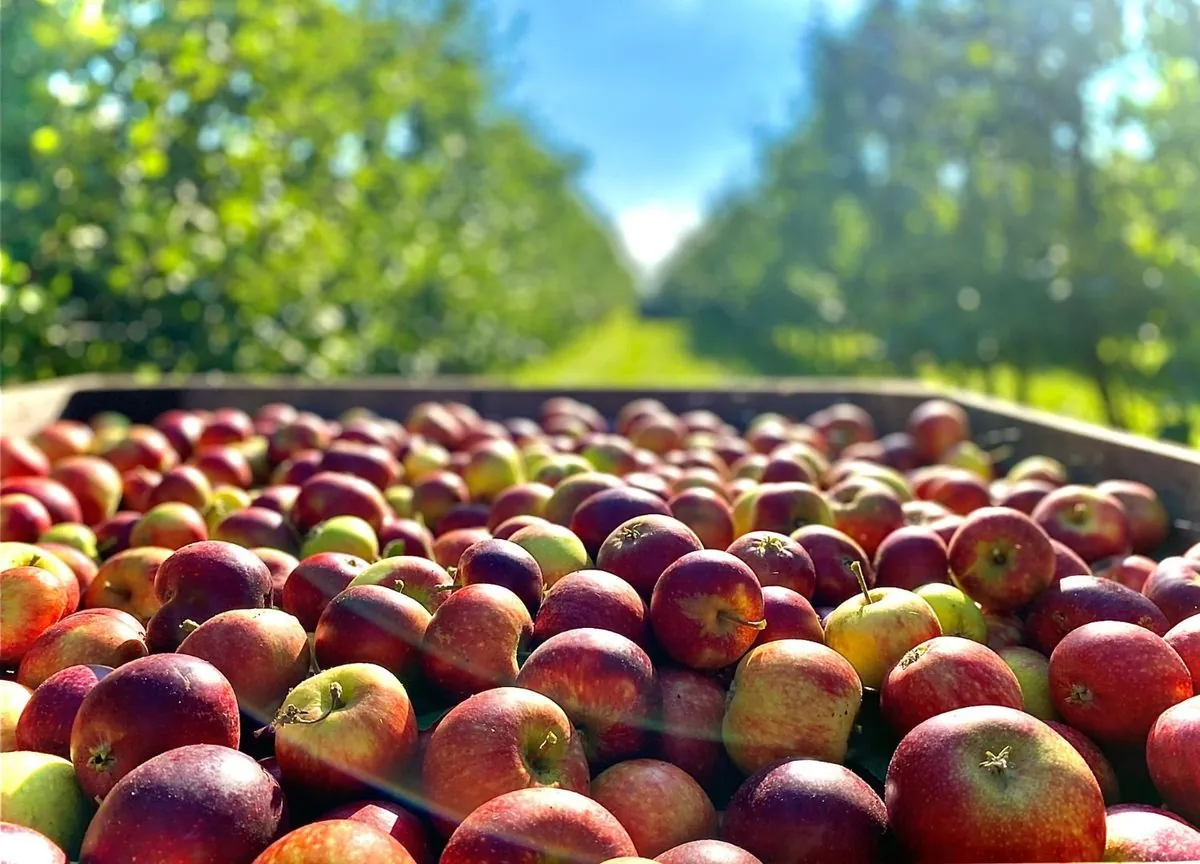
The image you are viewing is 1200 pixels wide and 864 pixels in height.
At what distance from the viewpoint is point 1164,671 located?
236 centimetres

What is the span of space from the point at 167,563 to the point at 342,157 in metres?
12.1

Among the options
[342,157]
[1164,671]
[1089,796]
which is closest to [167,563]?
[1089,796]

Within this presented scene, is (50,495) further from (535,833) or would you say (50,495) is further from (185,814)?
(535,833)

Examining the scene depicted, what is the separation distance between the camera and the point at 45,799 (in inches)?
79.0

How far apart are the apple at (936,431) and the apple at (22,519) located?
4014 millimetres

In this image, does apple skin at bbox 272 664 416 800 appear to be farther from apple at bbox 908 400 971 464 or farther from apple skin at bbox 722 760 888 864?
apple at bbox 908 400 971 464

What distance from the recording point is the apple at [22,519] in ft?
12.1

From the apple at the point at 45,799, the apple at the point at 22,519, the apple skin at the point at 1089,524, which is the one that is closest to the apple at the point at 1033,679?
the apple skin at the point at 1089,524

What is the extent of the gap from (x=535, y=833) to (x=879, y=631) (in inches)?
46.5

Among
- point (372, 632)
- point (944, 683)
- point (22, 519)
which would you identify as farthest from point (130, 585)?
point (944, 683)

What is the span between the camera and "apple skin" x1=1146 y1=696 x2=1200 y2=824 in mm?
2096

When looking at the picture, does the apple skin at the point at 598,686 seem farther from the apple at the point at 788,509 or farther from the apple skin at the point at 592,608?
the apple at the point at 788,509

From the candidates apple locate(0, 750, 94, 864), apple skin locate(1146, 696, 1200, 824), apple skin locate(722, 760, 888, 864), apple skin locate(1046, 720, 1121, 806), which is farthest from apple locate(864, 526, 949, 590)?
apple locate(0, 750, 94, 864)

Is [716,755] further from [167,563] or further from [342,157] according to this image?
[342,157]
